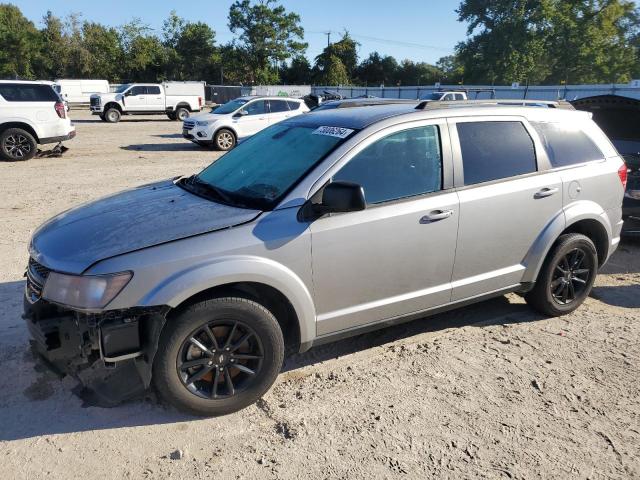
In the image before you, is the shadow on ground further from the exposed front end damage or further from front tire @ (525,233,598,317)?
the exposed front end damage

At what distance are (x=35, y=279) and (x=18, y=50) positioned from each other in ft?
221

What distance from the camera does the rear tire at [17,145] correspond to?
489 inches

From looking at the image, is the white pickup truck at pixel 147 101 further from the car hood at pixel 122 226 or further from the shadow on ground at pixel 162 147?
the car hood at pixel 122 226

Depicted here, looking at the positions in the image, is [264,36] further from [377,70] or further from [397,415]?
[397,415]

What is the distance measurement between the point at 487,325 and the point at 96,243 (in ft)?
10.4

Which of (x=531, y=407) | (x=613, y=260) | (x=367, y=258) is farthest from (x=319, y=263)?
(x=613, y=260)

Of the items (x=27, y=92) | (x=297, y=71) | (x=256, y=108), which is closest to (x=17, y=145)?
(x=27, y=92)

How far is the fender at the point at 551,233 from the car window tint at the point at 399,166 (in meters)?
1.10

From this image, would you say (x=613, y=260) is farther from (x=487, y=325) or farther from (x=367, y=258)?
(x=367, y=258)

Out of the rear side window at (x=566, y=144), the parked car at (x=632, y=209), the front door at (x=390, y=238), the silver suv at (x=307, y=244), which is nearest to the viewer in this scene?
the silver suv at (x=307, y=244)

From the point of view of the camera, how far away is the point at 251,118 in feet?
53.7

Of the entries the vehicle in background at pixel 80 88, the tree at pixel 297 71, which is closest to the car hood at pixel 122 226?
the vehicle in background at pixel 80 88

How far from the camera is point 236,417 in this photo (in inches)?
124

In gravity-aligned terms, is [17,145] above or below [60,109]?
below
